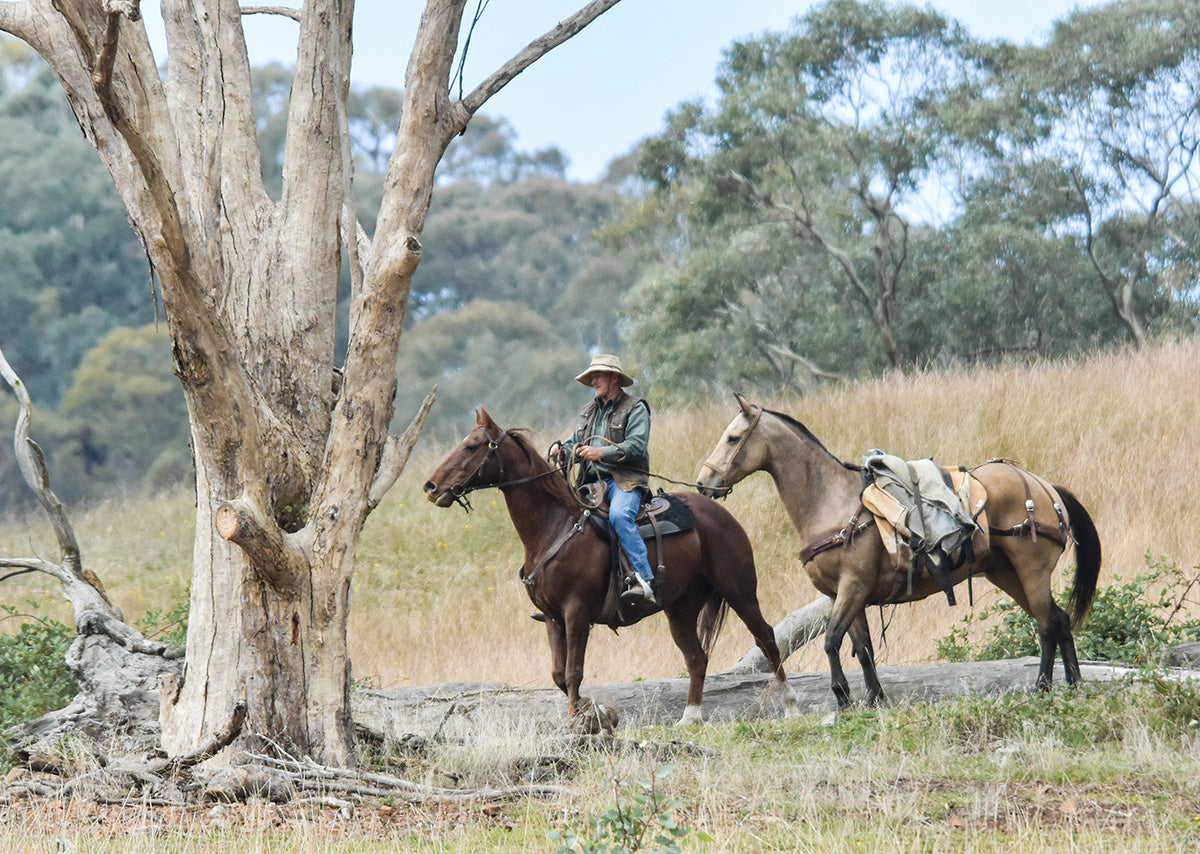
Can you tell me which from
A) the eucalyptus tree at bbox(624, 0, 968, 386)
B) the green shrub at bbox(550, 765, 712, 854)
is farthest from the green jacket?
the eucalyptus tree at bbox(624, 0, 968, 386)

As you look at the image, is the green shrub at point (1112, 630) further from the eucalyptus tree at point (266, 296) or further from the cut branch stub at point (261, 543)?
the cut branch stub at point (261, 543)

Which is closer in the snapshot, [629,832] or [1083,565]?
[629,832]

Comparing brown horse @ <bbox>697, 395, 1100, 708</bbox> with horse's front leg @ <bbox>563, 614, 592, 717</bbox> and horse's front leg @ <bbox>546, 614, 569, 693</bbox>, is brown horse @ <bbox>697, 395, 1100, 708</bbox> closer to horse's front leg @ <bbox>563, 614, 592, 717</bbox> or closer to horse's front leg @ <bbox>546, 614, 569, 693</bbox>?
horse's front leg @ <bbox>563, 614, 592, 717</bbox>

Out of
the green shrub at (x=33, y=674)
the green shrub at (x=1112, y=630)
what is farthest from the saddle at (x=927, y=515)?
the green shrub at (x=33, y=674)

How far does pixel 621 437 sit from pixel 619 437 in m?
0.02

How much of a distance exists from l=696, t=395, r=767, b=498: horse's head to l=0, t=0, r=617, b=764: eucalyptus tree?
10.2ft

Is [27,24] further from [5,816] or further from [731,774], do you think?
[731,774]

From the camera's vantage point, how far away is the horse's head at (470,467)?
918cm

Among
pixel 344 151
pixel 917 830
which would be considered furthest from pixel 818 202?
pixel 917 830

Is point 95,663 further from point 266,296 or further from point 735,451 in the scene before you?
point 735,451

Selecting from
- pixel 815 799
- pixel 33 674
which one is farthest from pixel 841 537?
pixel 33 674

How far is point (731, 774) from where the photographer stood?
6.97 meters

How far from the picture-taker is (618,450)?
9.77 metres

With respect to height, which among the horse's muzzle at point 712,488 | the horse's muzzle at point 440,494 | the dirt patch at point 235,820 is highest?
the horse's muzzle at point 712,488
